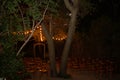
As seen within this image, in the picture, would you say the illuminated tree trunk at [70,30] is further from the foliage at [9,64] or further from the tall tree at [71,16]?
the foliage at [9,64]

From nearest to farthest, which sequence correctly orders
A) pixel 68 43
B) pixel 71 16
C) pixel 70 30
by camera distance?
pixel 71 16 < pixel 70 30 < pixel 68 43

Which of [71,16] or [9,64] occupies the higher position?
[71,16]

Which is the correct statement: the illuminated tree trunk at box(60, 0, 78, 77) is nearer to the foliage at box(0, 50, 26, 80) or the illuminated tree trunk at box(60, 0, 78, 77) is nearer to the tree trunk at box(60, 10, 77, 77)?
the tree trunk at box(60, 10, 77, 77)

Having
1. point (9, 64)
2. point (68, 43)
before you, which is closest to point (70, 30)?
point (68, 43)

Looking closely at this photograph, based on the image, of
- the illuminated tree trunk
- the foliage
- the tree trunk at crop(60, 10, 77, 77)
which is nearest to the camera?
the foliage

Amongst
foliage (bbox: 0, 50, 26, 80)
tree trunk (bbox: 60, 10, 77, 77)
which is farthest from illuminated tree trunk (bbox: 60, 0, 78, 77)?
foliage (bbox: 0, 50, 26, 80)

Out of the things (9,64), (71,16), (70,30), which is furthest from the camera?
(70,30)

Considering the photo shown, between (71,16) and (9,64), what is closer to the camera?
(9,64)

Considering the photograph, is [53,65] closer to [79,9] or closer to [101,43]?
[79,9]

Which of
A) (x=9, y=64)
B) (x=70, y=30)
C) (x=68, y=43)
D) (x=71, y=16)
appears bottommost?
(x=9, y=64)

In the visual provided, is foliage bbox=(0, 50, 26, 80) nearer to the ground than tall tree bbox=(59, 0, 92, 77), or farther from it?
nearer to the ground

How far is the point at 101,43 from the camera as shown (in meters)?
30.1

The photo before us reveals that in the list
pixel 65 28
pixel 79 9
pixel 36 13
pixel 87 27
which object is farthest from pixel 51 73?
pixel 36 13

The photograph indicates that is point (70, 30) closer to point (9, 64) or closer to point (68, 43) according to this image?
point (68, 43)
